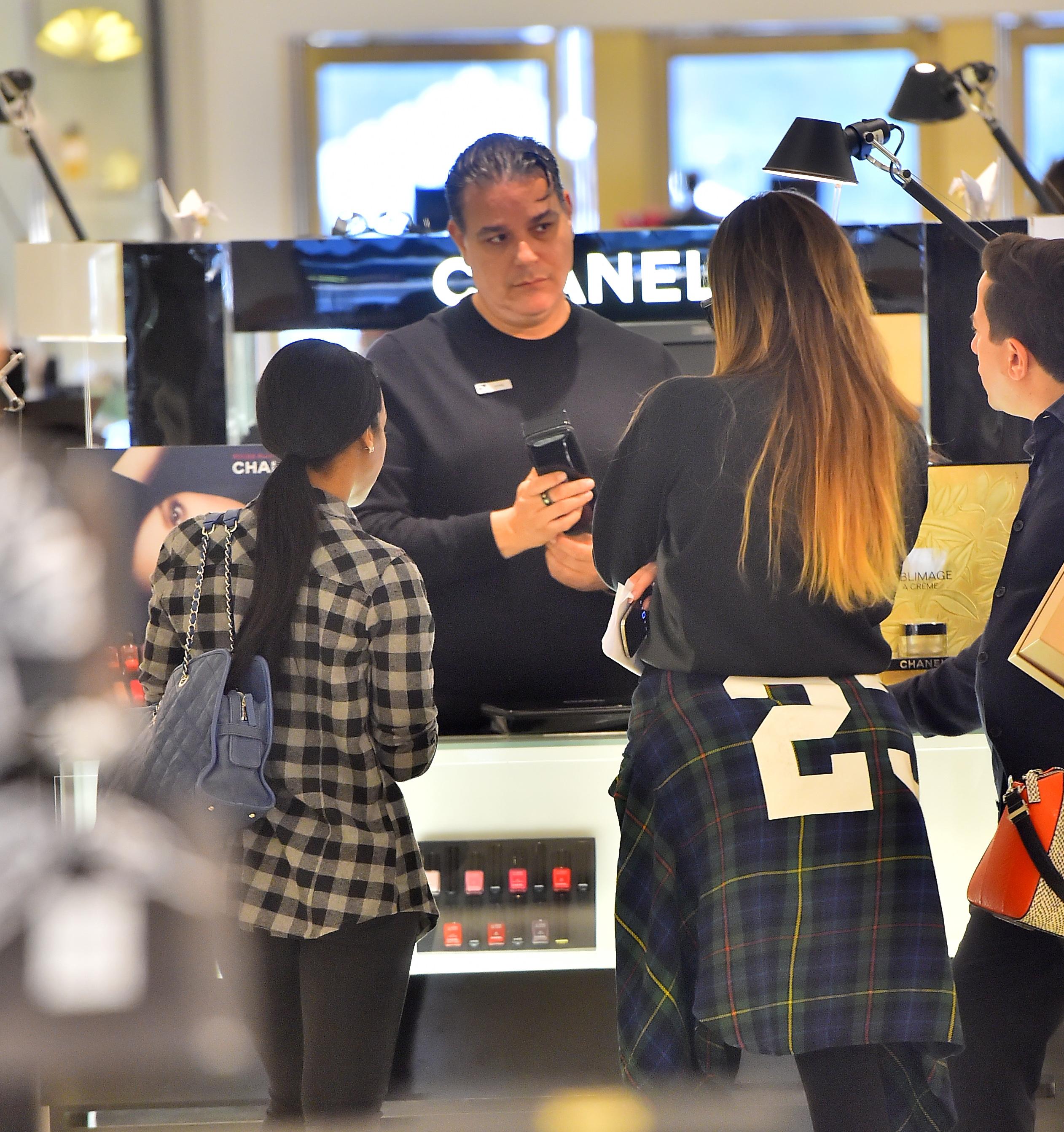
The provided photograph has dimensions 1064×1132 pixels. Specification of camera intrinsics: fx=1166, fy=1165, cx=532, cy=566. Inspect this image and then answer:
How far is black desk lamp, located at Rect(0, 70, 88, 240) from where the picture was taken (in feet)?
7.36

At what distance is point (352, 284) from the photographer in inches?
83.2

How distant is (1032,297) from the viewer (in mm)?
1536

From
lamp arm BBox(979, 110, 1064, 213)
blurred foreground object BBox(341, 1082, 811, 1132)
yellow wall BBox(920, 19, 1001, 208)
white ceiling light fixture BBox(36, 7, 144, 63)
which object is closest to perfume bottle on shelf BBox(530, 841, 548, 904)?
blurred foreground object BBox(341, 1082, 811, 1132)

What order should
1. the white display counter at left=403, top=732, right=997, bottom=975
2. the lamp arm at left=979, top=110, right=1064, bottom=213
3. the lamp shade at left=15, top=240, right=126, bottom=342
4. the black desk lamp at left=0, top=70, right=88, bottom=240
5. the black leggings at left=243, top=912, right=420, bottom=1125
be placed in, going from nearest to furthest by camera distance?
1. the black leggings at left=243, top=912, right=420, bottom=1125
2. the white display counter at left=403, top=732, right=997, bottom=975
3. the lamp shade at left=15, top=240, right=126, bottom=342
4. the black desk lamp at left=0, top=70, right=88, bottom=240
5. the lamp arm at left=979, top=110, right=1064, bottom=213

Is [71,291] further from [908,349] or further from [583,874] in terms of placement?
[908,349]

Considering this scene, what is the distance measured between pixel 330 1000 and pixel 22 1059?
36.8 inches

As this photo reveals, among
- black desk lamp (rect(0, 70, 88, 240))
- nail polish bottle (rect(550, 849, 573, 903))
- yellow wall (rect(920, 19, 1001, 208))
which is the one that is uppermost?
yellow wall (rect(920, 19, 1001, 208))

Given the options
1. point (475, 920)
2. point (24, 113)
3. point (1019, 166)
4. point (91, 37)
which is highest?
point (91, 37)

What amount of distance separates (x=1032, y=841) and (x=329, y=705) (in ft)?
2.94

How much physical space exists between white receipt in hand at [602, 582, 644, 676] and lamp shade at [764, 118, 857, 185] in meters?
0.74

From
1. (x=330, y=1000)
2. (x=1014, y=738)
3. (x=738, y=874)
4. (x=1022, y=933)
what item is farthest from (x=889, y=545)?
(x=330, y=1000)

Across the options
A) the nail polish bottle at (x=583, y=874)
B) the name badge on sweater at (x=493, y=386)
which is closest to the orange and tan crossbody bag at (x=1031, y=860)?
the nail polish bottle at (x=583, y=874)

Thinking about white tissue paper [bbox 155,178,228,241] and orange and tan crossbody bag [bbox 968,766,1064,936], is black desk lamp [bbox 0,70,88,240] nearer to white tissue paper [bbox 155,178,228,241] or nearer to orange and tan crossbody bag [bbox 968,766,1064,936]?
white tissue paper [bbox 155,178,228,241]

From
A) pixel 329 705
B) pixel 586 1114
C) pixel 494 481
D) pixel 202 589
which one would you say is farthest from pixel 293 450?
pixel 586 1114
